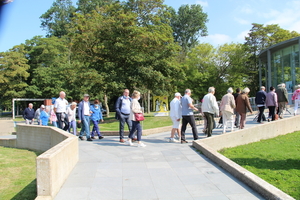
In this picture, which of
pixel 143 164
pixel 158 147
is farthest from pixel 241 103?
pixel 143 164

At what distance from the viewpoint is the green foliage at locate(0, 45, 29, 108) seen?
46.9 metres

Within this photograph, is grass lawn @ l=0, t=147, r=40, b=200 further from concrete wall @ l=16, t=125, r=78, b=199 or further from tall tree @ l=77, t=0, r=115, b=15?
tall tree @ l=77, t=0, r=115, b=15

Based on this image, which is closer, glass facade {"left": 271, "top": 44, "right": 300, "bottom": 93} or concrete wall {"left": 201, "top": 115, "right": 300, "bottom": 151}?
concrete wall {"left": 201, "top": 115, "right": 300, "bottom": 151}

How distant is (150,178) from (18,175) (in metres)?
3.85

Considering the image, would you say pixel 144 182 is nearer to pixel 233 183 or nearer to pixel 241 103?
pixel 233 183

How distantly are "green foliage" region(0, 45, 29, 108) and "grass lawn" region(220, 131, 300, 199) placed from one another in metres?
46.1

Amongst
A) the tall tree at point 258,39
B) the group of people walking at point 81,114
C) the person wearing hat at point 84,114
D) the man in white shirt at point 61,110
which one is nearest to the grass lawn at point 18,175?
the man in white shirt at point 61,110

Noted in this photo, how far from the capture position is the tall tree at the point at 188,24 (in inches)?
2176

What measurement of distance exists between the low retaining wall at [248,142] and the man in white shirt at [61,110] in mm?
5584

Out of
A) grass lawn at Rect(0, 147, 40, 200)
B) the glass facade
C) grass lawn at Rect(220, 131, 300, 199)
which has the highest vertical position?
the glass facade

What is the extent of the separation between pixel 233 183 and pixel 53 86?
153 ft

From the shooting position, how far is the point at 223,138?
9008mm

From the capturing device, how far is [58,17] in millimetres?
59312

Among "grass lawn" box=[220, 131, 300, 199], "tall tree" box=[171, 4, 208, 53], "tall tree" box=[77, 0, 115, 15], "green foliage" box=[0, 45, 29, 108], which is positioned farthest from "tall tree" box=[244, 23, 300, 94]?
"green foliage" box=[0, 45, 29, 108]
